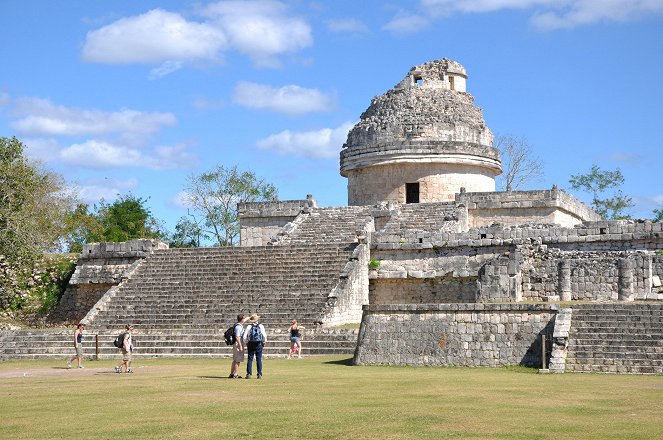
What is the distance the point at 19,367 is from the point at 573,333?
35.6ft

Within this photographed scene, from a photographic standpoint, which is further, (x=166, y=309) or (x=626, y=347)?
(x=166, y=309)

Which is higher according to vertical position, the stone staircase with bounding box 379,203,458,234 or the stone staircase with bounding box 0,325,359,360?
the stone staircase with bounding box 379,203,458,234

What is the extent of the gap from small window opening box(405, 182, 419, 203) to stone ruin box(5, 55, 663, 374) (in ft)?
0.11

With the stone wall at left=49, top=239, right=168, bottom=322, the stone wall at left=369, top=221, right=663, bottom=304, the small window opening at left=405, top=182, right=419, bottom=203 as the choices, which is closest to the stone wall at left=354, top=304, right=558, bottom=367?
the stone wall at left=369, top=221, right=663, bottom=304

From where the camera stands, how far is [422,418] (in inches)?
402

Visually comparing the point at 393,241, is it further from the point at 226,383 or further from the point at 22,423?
the point at 22,423

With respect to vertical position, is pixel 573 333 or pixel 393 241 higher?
pixel 393 241

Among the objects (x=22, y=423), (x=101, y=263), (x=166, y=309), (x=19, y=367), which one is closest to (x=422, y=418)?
(x=22, y=423)

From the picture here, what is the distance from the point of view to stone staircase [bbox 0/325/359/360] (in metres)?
20.9

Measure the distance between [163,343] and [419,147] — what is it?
13.0m

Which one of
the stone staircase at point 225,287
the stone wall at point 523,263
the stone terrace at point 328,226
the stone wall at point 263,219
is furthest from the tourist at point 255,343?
the stone wall at point 263,219

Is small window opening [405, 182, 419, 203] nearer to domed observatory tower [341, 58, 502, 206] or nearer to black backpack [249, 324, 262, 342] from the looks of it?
domed observatory tower [341, 58, 502, 206]

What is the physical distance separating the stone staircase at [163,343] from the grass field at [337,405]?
410cm

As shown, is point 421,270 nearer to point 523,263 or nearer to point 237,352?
point 523,263
